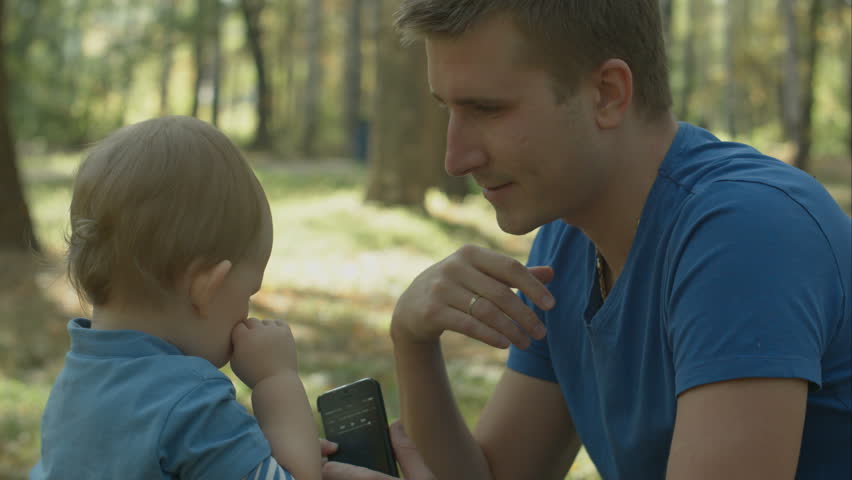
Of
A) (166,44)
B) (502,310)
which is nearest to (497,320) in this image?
(502,310)

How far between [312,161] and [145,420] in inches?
1080

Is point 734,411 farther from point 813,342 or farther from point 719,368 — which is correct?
point 813,342

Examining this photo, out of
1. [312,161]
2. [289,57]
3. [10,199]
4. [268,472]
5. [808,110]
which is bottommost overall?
[312,161]

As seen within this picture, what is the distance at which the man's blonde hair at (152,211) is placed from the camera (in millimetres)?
1729

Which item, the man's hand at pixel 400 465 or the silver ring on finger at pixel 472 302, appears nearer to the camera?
the man's hand at pixel 400 465

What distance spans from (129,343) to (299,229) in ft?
31.8

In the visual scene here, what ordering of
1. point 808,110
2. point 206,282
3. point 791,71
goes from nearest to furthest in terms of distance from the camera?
1. point 206,282
2. point 808,110
3. point 791,71

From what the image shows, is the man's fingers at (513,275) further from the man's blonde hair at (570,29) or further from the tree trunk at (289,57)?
the tree trunk at (289,57)

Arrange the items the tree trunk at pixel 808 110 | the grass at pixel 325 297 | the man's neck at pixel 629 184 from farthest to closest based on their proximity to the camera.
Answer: the tree trunk at pixel 808 110 → the grass at pixel 325 297 → the man's neck at pixel 629 184

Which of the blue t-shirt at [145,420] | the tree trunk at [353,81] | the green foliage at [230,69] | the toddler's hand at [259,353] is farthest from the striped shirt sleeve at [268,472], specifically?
the tree trunk at [353,81]

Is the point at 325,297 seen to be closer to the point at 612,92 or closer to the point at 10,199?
the point at 10,199

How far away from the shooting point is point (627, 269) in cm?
204

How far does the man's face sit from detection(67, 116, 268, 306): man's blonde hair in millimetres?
549

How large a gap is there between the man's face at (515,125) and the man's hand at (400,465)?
0.58 m
